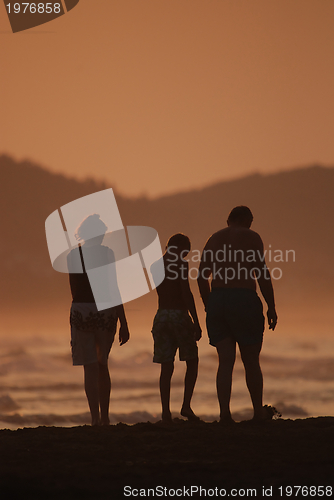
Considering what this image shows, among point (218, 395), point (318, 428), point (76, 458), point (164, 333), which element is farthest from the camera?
point (164, 333)

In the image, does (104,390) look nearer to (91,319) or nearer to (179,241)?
(91,319)

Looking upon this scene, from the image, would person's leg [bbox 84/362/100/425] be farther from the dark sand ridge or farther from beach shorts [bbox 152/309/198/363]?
beach shorts [bbox 152/309/198/363]

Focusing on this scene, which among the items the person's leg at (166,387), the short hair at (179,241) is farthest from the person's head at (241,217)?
the person's leg at (166,387)

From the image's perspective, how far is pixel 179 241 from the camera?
6.55 m

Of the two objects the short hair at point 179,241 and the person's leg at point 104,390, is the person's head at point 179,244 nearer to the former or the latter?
the short hair at point 179,241

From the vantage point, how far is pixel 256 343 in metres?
5.77

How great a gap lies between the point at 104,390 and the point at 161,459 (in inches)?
73.9

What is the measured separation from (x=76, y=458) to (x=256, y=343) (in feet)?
7.17

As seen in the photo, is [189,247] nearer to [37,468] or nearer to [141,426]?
[141,426]

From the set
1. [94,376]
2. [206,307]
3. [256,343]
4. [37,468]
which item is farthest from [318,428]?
[37,468]

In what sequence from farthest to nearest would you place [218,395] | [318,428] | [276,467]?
1. [218,395]
2. [318,428]
3. [276,467]

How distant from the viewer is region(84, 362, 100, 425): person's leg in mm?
5859

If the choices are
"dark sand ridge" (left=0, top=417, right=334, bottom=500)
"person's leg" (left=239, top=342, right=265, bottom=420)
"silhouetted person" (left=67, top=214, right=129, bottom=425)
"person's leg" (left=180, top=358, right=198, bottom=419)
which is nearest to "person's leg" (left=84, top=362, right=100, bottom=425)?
"silhouetted person" (left=67, top=214, right=129, bottom=425)


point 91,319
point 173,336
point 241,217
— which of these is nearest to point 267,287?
point 241,217
